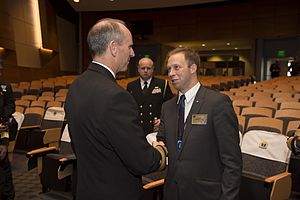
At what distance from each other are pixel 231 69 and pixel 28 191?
15502 millimetres

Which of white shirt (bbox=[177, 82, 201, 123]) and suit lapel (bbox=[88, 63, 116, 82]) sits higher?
suit lapel (bbox=[88, 63, 116, 82])

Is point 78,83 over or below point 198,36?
below

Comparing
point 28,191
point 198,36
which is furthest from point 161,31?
point 28,191

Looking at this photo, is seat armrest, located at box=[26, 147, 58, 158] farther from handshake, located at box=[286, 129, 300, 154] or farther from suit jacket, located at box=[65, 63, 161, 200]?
handshake, located at box=[286, 129, 300, 154]

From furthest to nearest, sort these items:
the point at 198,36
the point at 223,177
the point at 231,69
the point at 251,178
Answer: the point at 231,69, the point at 198,36, the point at 251,178, the point at 223,177

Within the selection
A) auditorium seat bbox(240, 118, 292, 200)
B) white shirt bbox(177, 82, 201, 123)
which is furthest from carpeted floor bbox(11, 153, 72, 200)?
white shirt bbox(177, 82, 201, 123)

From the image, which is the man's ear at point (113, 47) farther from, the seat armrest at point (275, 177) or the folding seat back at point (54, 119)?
the folding seat back at point (54, 119)

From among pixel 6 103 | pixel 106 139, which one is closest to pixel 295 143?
pixel 106 139

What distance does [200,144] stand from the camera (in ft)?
5.18

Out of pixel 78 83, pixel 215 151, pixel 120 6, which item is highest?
pixel 120 6

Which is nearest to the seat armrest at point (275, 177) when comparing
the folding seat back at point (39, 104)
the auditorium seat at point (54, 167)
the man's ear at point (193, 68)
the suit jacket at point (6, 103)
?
the man's ear at point (193, 68)

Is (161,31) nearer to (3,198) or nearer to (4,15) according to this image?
(4,15)

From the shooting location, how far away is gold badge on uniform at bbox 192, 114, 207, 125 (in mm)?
1597

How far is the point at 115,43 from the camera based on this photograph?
1.25m
